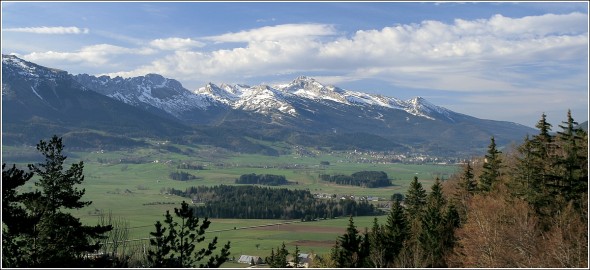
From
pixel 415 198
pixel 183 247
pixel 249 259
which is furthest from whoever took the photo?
pixel 249 259

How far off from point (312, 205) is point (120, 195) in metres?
49.6

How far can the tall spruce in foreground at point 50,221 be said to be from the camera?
22.9 m

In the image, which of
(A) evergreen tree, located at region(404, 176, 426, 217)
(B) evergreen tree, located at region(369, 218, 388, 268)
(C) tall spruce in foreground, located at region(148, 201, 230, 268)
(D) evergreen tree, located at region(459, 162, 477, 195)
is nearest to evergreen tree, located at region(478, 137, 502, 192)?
(D) evergreen tree, located at region(459, 162, 477, 195)

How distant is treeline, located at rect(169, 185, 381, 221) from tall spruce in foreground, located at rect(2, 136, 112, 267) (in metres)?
85.6

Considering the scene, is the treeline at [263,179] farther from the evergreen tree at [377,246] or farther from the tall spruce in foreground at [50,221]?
the tall spruce in foreground at [50,221]

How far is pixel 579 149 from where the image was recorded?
3444 cm

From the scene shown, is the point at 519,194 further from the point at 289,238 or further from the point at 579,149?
the point at 289,238

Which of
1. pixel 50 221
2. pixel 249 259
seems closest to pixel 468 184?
pixel 249 259

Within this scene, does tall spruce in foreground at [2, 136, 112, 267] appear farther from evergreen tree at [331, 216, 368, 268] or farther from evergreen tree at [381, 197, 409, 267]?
evergreen tree at [381, 197, 409, 267]

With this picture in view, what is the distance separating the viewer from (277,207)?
404 feet

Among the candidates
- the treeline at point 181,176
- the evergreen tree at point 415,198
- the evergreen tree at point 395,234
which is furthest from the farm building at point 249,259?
the treeline at point 181,176

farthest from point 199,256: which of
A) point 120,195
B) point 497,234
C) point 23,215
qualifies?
point 120,195

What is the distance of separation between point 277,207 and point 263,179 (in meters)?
64.8

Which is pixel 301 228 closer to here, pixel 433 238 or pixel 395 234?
pixel 395 234
